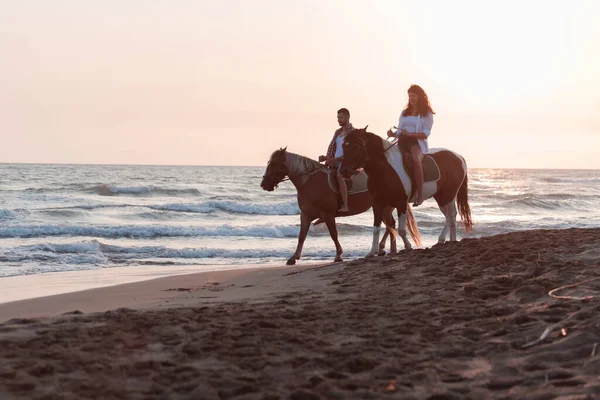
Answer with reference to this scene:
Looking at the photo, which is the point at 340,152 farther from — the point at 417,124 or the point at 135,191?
the point at 135,191

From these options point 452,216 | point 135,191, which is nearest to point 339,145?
point 452,216

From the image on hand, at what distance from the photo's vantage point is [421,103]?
995cm

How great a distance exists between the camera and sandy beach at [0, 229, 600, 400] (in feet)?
11.9

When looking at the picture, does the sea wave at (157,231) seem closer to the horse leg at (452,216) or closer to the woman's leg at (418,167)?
the horse leg at (452,216)

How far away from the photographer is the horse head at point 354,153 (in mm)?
9484

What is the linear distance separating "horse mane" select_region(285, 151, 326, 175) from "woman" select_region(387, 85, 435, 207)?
1.62 m

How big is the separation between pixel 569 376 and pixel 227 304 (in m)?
3.31

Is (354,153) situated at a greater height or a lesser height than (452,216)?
greater

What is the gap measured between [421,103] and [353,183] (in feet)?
5.99

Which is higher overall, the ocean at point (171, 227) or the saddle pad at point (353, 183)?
the saddle pad at point (353, 183)

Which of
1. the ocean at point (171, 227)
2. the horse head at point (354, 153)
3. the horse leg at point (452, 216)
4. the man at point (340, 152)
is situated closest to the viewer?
the horse head at point (354, 153)

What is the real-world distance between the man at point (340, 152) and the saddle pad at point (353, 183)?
8 centimetres

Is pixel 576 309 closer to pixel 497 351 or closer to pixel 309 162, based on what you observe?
pixel 497 351

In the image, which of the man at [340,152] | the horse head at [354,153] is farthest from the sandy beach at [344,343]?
the man at [340,152]
